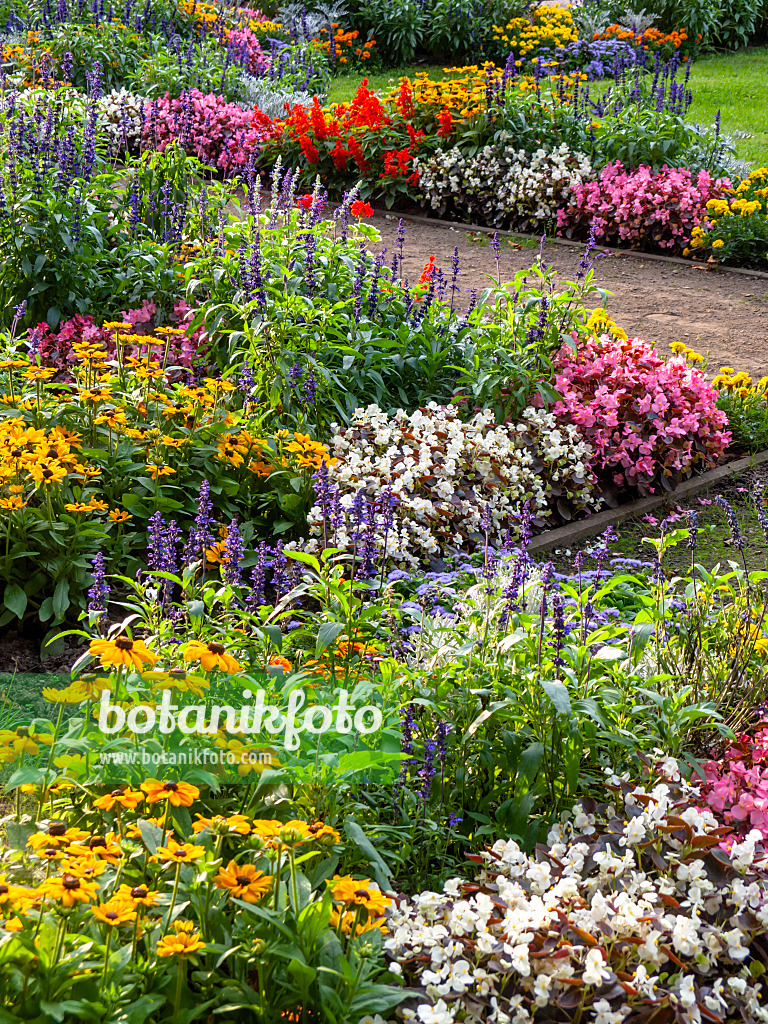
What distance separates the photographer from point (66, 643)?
12.1 ft

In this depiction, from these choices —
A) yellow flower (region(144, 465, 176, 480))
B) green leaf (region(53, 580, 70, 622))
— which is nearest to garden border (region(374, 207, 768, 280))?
yellow flower (region(144, 465, 176, 480))

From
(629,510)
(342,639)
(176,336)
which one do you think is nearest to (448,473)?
(629,510)

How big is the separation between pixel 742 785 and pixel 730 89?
14.9m

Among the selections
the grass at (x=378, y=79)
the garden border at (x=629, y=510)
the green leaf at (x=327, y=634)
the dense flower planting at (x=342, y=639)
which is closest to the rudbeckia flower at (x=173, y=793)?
the dense flower planting at (x=342, y=639)

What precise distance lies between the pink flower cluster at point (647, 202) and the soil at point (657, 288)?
1.02ft

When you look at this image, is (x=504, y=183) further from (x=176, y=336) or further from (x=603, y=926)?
(x=603, y=926)

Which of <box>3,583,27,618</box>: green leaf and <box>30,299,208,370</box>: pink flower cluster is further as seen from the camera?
<box>30,299,208,370</box>: pink flower cluster

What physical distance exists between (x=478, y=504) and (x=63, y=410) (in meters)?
1.82

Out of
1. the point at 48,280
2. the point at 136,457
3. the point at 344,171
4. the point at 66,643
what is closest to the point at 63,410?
the point at 136,457

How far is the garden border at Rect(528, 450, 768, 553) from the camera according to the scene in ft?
15.4

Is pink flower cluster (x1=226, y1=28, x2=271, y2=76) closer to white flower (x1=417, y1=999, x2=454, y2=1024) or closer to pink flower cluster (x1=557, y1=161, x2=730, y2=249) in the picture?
pink flower cluster (x1=557, y1=161, x2=730, y2=249)

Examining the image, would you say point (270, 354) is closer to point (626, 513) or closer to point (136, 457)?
point (136, 457)

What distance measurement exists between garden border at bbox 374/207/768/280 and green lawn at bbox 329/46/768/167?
7.66ft

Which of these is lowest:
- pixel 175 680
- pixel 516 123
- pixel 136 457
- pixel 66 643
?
pixel 66 643
